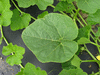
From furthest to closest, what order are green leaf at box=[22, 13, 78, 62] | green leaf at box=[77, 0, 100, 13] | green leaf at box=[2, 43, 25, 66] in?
green leaf at box=[2, 43, 25, 66] < green leaf at box=[77, 0, 100, 13] < green leaf at box=[22, 13, 78, 62]

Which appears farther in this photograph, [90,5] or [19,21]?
[19,21]

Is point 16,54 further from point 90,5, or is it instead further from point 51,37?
point 90,5

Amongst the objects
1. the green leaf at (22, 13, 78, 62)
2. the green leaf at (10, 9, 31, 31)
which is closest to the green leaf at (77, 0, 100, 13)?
the green leaf at (22, 13, 78, 62)

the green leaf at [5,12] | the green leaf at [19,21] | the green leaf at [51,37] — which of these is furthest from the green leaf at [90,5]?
the green leaf at [5,12]

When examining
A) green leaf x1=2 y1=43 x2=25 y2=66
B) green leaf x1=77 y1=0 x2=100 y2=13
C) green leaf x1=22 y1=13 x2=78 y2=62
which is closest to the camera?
green leaf x1=22 y1=13 x2=78 y2=62

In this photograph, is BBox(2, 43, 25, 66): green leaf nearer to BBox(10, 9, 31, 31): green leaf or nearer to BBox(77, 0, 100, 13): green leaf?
BBox(10, 9, 31, 31): green leaf

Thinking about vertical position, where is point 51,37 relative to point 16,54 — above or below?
above

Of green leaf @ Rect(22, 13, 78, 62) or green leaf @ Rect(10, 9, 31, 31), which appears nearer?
green leaf @ Rect(22, 13, 78, 62)

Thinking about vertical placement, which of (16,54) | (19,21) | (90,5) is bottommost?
(16,54)

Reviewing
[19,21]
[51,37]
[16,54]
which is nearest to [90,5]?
[51,37]
